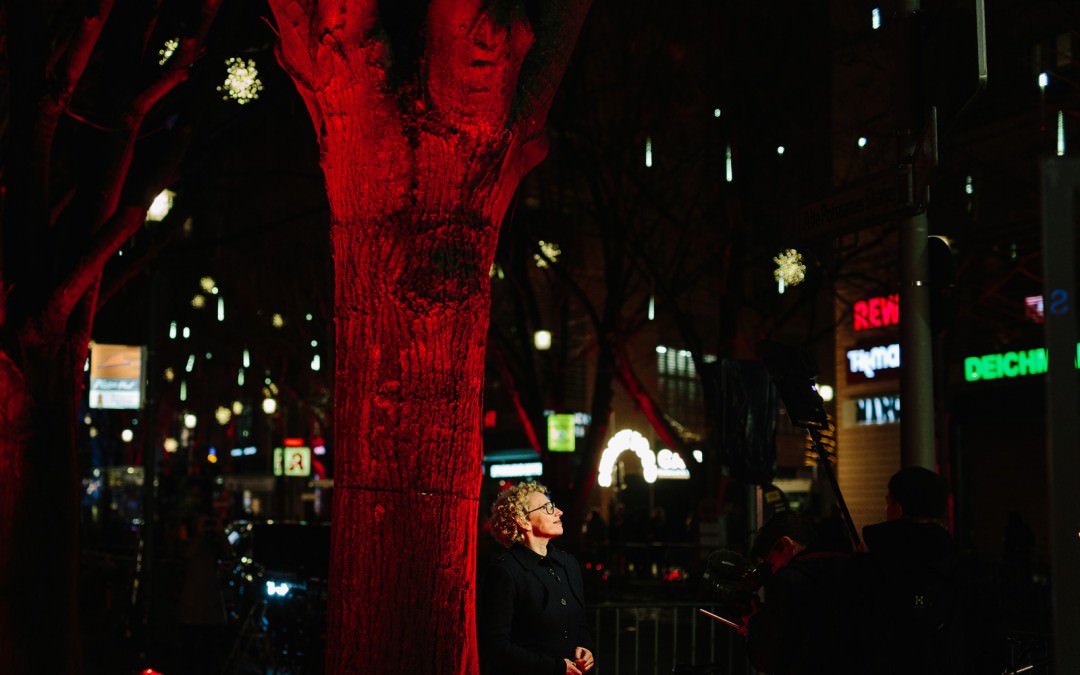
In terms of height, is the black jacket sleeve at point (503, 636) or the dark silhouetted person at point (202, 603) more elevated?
the black jacket sleeve at point (503, 636)

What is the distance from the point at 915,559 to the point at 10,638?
889 centimetres

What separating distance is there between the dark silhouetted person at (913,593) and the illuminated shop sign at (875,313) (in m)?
19.6

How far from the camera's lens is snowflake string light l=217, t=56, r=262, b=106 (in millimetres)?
14289

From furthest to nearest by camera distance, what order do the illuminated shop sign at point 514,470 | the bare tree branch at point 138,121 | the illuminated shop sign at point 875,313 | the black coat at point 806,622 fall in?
the illuminated shop sign at point 514,470 → the illuminated shop sign at point 875,313 → the bare tree branch at point 138,121 → the black coat at point 806,622

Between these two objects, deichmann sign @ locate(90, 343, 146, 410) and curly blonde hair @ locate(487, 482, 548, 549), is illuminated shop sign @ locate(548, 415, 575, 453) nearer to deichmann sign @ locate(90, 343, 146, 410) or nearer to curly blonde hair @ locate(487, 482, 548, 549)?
deichmann sign @ locate(90, 343, 146, 410)

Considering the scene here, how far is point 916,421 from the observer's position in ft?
23.1

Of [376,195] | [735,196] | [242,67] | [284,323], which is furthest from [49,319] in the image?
[284,323]

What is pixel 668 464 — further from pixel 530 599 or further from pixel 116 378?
pixel 530 599

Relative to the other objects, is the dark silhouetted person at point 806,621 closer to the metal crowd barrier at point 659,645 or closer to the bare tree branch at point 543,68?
the bare tree branch at point 543,68

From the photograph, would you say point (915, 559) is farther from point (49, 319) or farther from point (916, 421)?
point (49, 319)

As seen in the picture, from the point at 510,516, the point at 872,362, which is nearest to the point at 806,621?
the point at 510,516

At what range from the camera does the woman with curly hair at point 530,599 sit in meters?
5.50

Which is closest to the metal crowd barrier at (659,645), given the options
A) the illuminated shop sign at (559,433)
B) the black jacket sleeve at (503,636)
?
the illuminated shop sign at (559,433)

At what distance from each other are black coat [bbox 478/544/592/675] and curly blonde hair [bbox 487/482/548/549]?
0.06 meters
